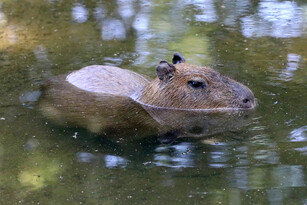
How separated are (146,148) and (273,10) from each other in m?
7.22

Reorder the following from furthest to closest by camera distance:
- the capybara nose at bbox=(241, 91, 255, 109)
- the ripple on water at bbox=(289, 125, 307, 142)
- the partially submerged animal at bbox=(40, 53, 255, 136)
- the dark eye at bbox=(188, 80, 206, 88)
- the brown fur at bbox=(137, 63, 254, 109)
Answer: the dark eye at bbox=(188, 80, 206, 88) < the brown fur at bbox=(137, 63, 254, 109) < the capybara nose at bbox=(241, 91, 255, 109) < the partially submerged animal at bbox=(40, 53, 255, 136) < the ripple on water at bbox=(289, 125, 307, 142)

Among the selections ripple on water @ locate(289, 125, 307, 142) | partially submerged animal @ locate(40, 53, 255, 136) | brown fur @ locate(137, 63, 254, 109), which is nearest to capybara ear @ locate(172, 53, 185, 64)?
partially submerged animal @ locate(40, 53, 255, 136)

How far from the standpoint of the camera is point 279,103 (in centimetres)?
807

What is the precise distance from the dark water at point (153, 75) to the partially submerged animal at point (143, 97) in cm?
34

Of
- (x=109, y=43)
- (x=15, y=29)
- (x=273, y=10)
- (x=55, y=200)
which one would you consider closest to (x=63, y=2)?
(x=15, y=29)

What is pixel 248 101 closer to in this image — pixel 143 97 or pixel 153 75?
pixel 143 97

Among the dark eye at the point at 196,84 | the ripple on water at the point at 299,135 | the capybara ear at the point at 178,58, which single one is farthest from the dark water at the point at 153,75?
the capybara ear at the point at 178,58

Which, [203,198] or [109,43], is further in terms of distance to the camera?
[109,43]

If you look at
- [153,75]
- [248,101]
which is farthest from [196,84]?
[153,75]

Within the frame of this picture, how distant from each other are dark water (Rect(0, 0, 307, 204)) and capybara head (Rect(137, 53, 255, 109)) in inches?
16.7

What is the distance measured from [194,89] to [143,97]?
30.8 inches

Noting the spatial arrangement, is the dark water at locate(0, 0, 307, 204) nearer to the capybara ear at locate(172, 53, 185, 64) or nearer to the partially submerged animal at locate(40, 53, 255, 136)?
the partially submerged animal at locate(40, 53, 255, 136)

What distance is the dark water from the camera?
19.0 ft

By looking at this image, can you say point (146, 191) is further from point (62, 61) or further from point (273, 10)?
point (273, 10)
